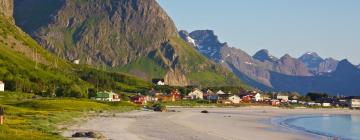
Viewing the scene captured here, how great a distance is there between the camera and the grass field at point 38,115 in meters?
55.6

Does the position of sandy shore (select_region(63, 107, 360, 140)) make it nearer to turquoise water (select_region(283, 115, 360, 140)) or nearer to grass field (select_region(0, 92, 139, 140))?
grass field (select_region(0, 92, 139, 140))

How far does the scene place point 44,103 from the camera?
13912 cm

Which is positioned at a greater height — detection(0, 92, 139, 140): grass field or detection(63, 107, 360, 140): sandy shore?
detection(0, 92, 139, 140): grass field

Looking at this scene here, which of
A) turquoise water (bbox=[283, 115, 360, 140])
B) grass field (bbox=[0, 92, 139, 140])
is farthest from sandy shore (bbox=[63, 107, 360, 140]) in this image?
turquoise water (bbox=[283, 115, 360, 140])

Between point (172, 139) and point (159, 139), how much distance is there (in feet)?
6.87

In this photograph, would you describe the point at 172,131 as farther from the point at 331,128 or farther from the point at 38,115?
the point at 331,128

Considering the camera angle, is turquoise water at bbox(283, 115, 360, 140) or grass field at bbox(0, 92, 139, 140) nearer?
grass field at bbox(0, 92, 139, 140)

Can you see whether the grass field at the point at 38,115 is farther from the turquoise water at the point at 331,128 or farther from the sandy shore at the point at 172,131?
the turquoise water at the point at 331,128

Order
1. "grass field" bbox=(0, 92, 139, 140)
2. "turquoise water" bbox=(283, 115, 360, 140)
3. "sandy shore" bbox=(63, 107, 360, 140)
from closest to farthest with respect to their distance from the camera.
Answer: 1. "grass field" bbox=(0, 92, 139, 140)
2. "sandy shore" bbox=(63, 107, 360, 140)
3. "turquoise water" bbox=(283, 115, 360, 140)

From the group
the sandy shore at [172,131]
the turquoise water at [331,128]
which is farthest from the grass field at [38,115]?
the turquoise water at [331,128]

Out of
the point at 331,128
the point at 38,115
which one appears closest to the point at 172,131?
the point at 38,115

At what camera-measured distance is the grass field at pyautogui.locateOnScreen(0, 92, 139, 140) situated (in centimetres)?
5559

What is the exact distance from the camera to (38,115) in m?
96.6

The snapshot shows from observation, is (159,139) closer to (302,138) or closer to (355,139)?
(302,138)
